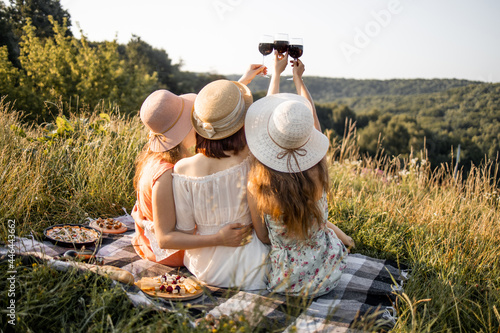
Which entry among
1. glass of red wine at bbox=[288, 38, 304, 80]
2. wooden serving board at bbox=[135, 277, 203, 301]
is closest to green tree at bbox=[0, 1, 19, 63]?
glass of red wine at bbox=[288, 38, 304, 80]

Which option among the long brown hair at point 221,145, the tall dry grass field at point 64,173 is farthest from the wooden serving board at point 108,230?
the long brown hair at point 221,145

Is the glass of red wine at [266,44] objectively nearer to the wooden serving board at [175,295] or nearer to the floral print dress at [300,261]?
the floral print dress at [300,261]

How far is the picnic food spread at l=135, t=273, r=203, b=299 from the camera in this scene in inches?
91.0

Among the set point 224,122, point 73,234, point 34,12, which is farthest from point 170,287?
point 34,12

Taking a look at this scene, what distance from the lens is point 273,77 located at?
2.80m

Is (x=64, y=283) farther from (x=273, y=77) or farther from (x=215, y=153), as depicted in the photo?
(x=273, y=77)

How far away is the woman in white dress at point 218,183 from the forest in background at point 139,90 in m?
3.30

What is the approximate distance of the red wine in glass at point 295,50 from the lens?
2808 millimetres

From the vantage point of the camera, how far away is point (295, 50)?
2828 millimetres

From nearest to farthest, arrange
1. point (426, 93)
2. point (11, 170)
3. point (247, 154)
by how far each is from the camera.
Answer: point (247, 154) → point (11, 170) → point (426, 93)

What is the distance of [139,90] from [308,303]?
20303 mm

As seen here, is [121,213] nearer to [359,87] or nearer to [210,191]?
[210,191]

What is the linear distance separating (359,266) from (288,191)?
1.24 m

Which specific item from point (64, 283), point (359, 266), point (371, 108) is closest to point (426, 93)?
point (371, 108)
